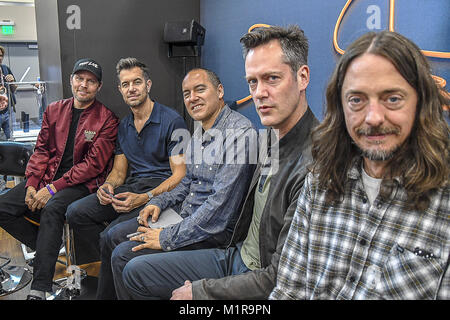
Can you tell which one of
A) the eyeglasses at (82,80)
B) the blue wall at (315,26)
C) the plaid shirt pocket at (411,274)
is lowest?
the plaid shirt pocket at (411,274)

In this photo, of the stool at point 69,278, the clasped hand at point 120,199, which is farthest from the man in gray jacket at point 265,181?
the stool at point 69,278

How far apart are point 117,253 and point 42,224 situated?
41.2 inches

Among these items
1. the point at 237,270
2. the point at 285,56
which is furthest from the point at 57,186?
the point at 285,56

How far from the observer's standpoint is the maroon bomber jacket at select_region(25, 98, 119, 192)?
9.96 ft

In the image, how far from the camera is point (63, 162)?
3174 millimetres

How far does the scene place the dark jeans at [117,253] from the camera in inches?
78.2

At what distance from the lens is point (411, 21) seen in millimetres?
2457

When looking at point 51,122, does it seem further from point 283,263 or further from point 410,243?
point 410,243

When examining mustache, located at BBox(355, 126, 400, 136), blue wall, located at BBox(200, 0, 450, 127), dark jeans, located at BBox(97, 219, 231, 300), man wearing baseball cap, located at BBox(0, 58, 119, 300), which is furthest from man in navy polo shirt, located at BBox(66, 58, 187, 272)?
mustache, located at BBox(355, 126, 400, 136)

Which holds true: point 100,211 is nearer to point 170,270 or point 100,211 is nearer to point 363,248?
point 170,270

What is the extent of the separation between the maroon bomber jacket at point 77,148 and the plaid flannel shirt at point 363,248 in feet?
7.06

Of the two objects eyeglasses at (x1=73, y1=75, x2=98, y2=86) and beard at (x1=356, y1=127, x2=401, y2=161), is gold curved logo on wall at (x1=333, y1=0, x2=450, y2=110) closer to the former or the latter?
beard at (x1=356, y1=127, x2=401, y2=161)

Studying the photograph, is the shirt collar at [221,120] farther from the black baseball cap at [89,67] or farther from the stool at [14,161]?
the stool at [14,161]

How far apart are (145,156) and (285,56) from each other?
5.52 ft
